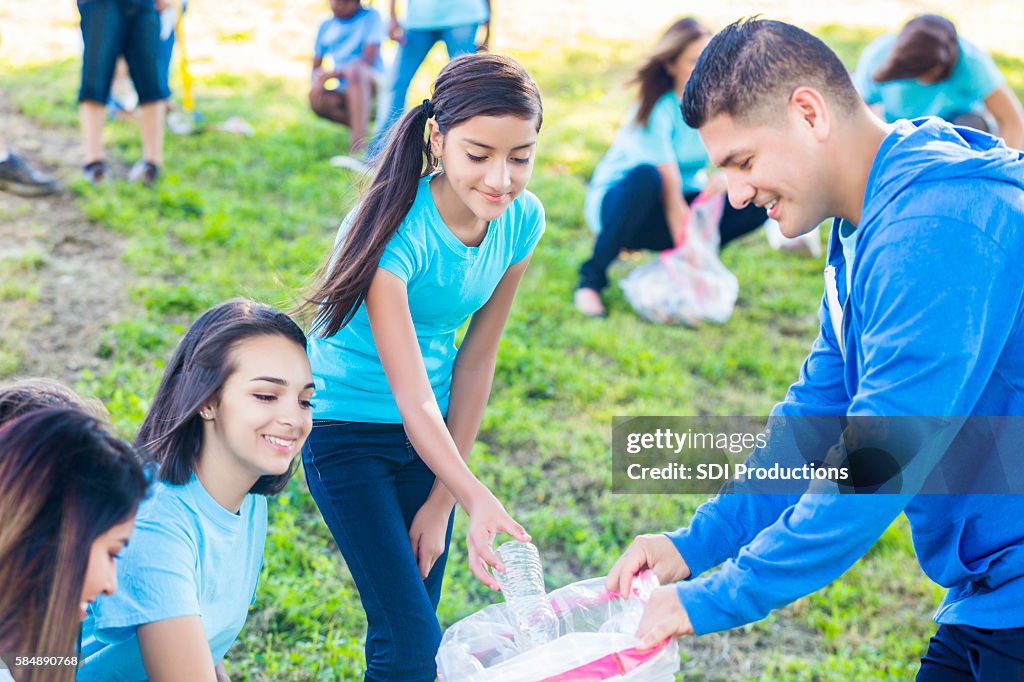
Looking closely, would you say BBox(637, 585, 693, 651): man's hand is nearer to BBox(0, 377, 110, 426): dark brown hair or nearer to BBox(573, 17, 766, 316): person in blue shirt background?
BBox(0, 377, 110, 426): dark brown hair

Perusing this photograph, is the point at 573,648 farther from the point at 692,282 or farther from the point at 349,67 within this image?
the point at 349,67

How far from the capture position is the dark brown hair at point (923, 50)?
5371 mm

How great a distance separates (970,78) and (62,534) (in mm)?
5078

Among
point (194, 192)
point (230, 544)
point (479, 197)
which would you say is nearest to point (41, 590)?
point (230, 544)

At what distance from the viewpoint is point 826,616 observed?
134 inches

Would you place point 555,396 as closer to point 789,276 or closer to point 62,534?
point 789,276

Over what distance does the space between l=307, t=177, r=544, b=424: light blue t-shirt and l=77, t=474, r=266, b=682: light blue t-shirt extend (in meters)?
0.32

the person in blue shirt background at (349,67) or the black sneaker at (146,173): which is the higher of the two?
the person in blue shirt background at (349,67)

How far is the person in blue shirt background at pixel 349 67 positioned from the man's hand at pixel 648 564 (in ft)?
17.0

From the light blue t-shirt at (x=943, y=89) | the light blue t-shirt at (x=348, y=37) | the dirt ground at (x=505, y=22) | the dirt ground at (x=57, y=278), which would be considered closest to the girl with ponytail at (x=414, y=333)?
the dirt ground at (x=57, y=278)

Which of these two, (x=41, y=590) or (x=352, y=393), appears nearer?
(x=41, y=590)

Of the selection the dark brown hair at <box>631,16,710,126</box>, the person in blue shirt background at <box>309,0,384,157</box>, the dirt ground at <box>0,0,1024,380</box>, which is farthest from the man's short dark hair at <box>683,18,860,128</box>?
the person in blue shirt background at <box>309,0,384,157</box>

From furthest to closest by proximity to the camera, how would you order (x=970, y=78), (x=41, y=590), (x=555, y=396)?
(x=970, y=78), (x=555, y=396), (x=41, y=590)

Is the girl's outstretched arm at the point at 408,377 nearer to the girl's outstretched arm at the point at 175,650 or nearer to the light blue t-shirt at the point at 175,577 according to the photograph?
the light blue t-shirt at the point at 175,577
